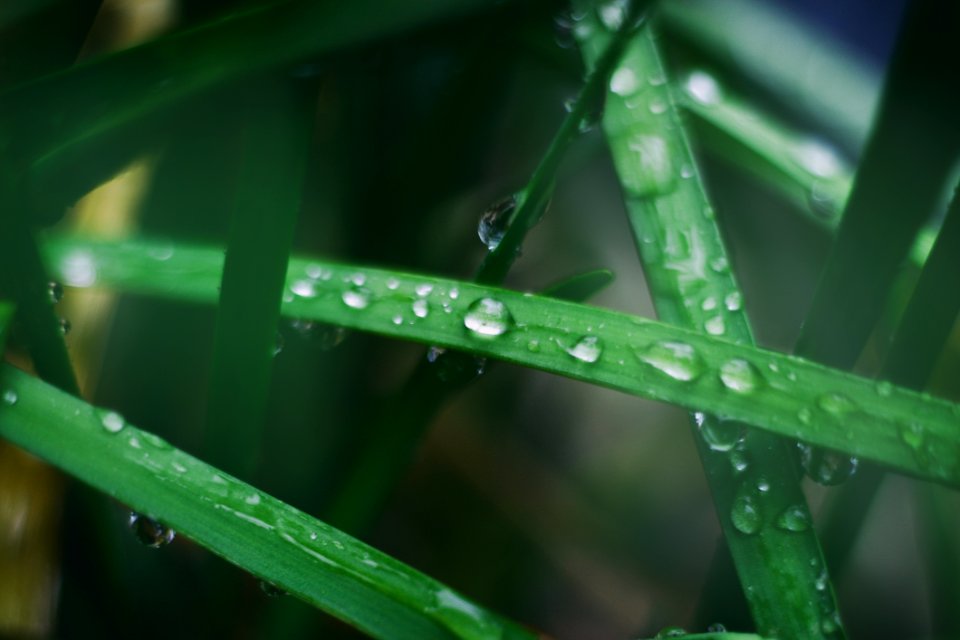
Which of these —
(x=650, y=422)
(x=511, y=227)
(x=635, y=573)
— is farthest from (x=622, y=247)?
(x=511, y=227)

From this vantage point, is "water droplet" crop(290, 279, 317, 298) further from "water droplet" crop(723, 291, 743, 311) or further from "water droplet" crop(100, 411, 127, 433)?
"water droplet" crop(723, 291, 743, 311)

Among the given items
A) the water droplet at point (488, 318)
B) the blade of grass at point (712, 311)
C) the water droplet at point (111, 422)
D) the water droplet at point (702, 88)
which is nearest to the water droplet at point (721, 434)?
the blade of grass at point (712, 311)

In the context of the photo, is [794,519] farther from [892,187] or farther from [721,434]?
[892,187]

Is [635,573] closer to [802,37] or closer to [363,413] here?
[363,413]

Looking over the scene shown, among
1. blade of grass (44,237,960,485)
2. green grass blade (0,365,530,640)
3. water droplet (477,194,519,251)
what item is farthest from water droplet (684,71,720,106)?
green grass blade (0,365,530,640)

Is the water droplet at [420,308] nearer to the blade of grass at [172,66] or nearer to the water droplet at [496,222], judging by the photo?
the water droplet at [496,222]

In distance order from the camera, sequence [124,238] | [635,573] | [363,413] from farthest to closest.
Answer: [635,573] < [363,413] < [124,238]
